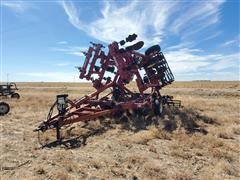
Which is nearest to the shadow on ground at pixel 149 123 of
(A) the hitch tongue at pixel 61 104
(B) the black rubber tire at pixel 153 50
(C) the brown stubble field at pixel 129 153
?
(C) the brown stubble field at pixel 129 153

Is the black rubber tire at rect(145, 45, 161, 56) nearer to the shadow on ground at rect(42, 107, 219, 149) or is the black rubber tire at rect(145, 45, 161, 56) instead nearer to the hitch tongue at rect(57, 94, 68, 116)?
the shadow on ground at rect(42, 107, 219, 149)

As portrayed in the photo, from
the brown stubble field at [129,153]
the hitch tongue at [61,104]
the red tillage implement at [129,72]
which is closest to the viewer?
the brown stubble field at [129,153]

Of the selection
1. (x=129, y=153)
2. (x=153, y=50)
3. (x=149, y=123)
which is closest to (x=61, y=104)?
(x=129, y=153)

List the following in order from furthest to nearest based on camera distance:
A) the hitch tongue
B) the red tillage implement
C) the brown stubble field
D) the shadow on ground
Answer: the red tillage implement < the hitch tongue < the shadow on ground < the brown stubble field

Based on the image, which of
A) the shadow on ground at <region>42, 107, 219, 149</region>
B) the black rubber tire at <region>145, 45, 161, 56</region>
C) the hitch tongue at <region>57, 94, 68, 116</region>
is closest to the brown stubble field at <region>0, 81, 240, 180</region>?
the shadow on ground at <region>42, 107, 219, 149</region>

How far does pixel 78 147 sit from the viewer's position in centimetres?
891

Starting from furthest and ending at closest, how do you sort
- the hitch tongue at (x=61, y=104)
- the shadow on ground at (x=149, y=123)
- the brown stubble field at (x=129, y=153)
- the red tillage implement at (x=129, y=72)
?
the red tillage implement at (x=129, y=72) < the hitch tongue at (x=61, y=104) < the shadow on ground at (x=149, y=123) < the brown stubble field at (x=129, y=153)

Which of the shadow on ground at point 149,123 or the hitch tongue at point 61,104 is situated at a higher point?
the hitch tongue at point 61,104

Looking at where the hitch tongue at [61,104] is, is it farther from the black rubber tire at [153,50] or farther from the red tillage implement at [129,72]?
the black rubber tire at [153,50]

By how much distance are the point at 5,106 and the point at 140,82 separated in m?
7.51

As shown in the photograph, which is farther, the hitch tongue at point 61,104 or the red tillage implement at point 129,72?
the red tillage implement at point 129,72

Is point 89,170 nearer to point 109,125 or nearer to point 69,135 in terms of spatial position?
point 69,135

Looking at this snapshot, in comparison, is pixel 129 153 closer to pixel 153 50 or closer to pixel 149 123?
pixel 149 123

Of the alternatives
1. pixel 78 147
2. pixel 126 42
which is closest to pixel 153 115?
pixel 126 42
